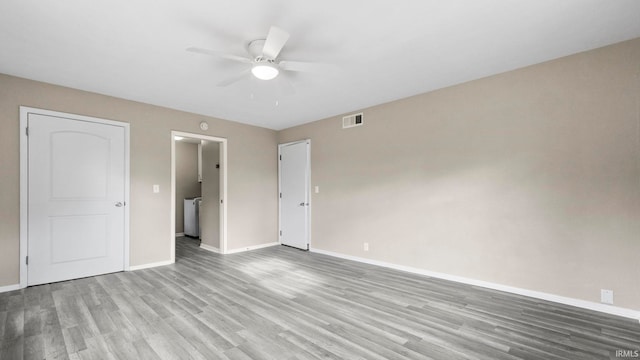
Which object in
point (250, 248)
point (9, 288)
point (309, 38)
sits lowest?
point (250, 248)

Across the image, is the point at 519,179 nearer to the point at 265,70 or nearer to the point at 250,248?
the point at 265,70

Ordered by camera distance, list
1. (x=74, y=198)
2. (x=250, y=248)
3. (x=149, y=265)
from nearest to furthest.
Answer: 1. (x=74, y=198)
2. (x=149, y=265)
3. (x=250, y=248)

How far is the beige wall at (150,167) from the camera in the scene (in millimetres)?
3172

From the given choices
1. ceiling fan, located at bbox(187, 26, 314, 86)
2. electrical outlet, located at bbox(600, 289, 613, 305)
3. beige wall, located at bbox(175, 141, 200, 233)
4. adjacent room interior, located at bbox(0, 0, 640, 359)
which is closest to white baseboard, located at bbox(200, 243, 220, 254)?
adjacent room interior, located at bbox(0, 0, 640, 359)

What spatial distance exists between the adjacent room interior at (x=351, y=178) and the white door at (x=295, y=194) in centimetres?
69

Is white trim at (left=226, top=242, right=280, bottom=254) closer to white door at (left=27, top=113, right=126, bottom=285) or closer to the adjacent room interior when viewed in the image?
the adjacent room interior

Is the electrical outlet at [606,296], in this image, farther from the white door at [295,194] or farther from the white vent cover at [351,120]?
the white door at [295,194]

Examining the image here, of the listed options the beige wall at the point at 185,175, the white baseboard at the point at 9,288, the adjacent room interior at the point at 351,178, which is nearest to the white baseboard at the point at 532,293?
the adjacent room interior at the point at 351,178

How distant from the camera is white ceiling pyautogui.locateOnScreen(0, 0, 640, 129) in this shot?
80.0 inches

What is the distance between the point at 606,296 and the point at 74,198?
239 inches

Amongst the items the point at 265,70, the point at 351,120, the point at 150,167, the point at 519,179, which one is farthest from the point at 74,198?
the point at 519,179

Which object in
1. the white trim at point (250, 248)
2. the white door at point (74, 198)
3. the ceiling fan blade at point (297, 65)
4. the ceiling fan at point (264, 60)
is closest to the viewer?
the ceiling fan at point (264, 60)

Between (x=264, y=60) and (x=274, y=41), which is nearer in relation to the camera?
(x=274, y=41)

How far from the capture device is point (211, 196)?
5.45m
